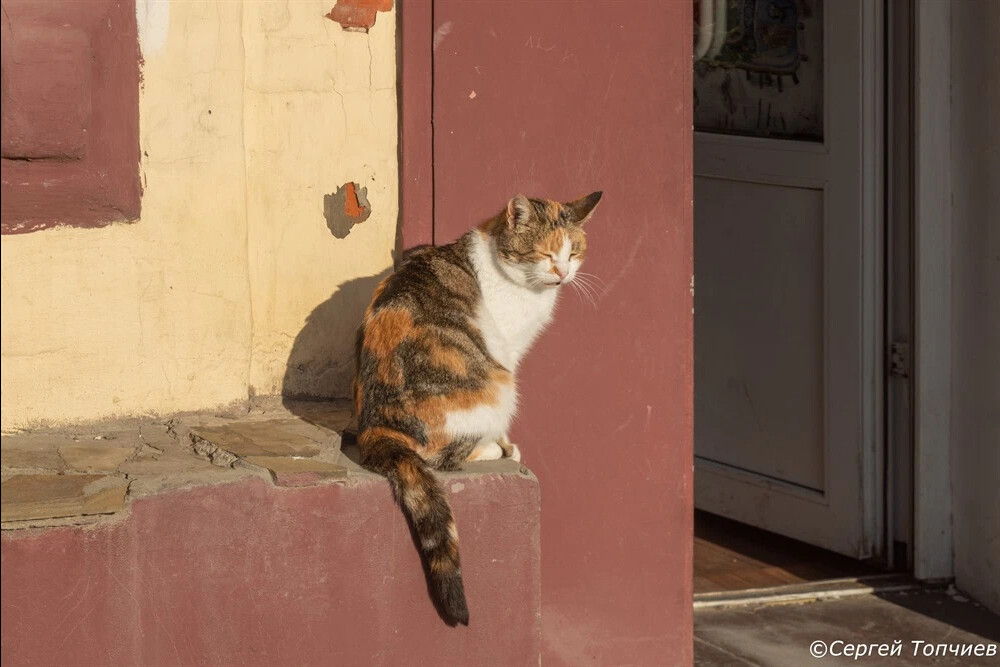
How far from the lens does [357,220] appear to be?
3.54 metres

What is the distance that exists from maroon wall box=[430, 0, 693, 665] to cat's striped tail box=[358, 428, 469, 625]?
2.32 feet

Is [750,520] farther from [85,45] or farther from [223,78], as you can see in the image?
[85,45]

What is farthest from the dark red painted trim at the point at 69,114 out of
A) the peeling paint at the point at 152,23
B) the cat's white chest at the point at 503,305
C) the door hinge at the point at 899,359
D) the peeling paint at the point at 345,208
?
the door hinge at the point at 899,359

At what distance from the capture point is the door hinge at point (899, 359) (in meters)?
4.70

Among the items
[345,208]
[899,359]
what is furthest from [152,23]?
[899,359]

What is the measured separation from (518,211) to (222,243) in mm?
803

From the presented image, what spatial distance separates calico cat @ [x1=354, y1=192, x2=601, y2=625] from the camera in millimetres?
2939

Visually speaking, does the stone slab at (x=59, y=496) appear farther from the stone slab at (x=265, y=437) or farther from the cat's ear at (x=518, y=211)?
the cat's ear at (x=518, y=211)

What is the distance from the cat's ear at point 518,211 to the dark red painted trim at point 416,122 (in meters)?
0.29

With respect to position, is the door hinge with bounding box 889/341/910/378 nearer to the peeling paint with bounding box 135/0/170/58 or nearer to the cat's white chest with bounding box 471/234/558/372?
the cat's white chest with bounding box 471/234/558/372

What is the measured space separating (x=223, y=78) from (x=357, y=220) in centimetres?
51

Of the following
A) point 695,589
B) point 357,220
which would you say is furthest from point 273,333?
point 695,589

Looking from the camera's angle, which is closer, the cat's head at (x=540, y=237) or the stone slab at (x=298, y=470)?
the stone slab at (x=298, y=470)

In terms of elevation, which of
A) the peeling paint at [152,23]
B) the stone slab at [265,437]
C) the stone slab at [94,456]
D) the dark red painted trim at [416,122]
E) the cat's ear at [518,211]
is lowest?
the stone slab at [94,456]
